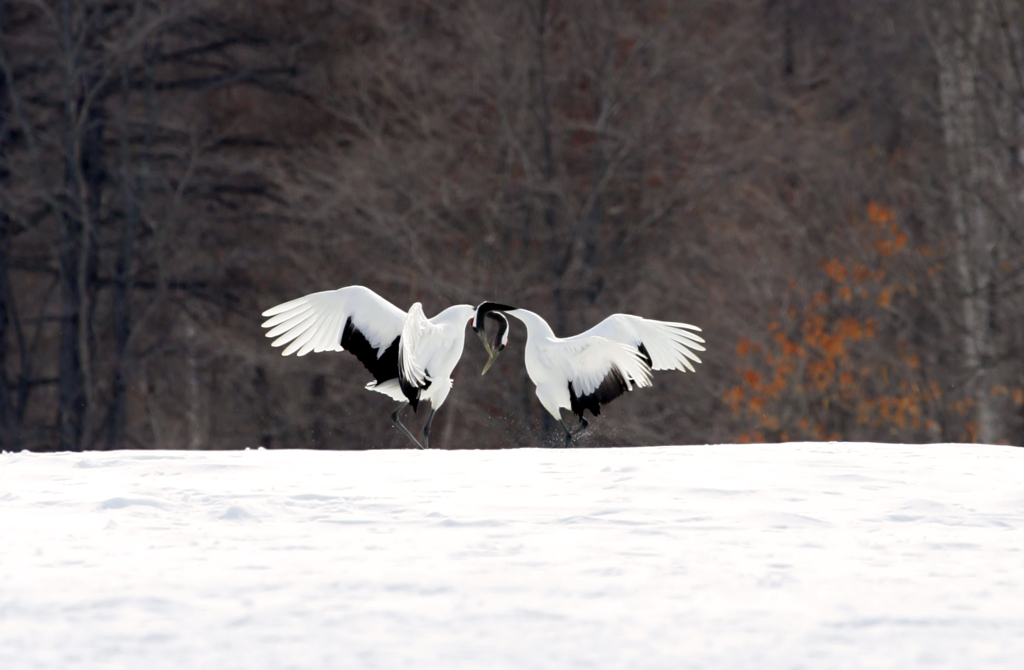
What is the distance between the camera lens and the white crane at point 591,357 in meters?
9.94

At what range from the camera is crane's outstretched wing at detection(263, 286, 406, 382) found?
10.2 meters

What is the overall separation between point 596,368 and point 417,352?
1.24 meters

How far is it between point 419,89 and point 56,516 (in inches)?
598

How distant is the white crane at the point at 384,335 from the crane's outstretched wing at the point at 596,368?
0.53 m

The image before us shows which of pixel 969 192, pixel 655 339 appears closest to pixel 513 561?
pixel 655 339

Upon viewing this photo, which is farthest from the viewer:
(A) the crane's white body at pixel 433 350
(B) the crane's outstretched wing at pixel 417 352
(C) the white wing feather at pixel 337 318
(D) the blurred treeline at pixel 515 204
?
(D) the blurred treeline at pixel 515 204

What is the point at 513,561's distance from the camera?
577 cm

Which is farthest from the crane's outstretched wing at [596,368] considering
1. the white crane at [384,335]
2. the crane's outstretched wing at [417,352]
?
the crane's outstretched wing at [417,352]

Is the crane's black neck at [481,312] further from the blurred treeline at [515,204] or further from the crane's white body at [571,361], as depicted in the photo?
the blurred treeline at [515,204]

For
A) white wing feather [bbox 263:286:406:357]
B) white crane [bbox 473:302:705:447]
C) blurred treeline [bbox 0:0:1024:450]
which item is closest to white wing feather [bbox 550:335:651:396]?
white crane [bbox 473:302:705:447]

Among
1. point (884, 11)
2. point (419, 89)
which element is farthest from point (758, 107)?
point (419, 89)

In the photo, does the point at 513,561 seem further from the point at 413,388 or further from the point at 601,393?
the point at 601,393

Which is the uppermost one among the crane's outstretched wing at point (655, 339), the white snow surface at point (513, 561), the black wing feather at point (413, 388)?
the crane's outstretched wing at point (655, 339)

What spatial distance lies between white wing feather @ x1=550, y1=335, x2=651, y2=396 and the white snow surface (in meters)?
1.61
